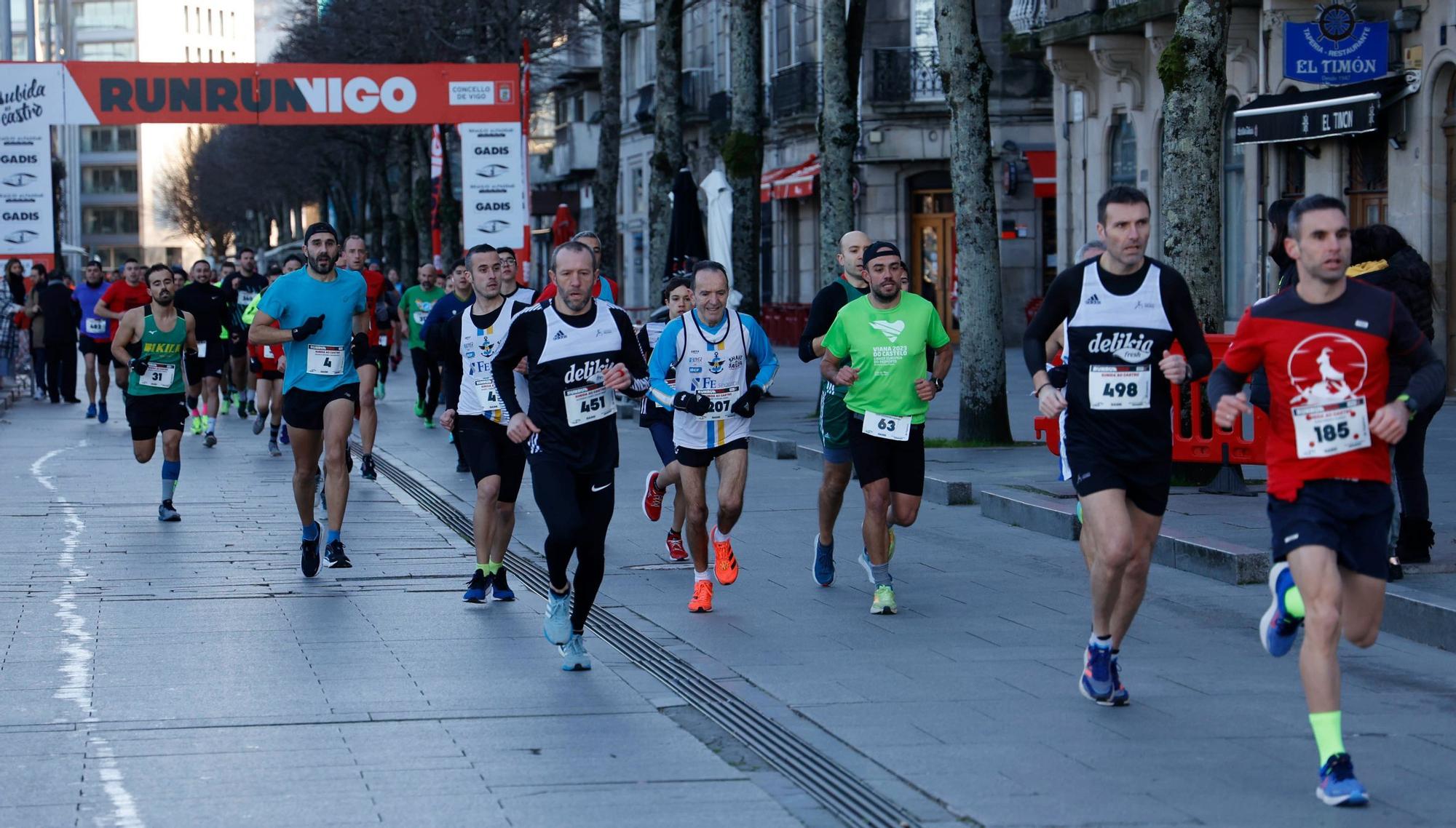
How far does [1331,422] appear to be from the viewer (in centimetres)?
608

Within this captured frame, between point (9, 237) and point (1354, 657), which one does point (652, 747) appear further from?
point (9, 237)

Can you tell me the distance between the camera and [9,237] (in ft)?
105

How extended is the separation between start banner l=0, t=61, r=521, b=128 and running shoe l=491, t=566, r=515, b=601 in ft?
77.3

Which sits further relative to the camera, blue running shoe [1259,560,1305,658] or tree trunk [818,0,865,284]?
tree trunk [818,0,865,284]

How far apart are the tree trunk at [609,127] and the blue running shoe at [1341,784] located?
1030 inches

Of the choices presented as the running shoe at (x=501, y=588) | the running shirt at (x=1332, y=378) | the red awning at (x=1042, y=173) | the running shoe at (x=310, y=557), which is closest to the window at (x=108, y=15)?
the red awning at (x=1042, y=173)

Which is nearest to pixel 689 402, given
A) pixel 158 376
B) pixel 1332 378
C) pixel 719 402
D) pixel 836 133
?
pixel 719 402

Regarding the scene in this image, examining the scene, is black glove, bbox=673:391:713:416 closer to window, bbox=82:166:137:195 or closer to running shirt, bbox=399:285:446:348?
running shirt, bbox=399:285:446:348

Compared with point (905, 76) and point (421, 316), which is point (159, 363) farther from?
point (905, 76)

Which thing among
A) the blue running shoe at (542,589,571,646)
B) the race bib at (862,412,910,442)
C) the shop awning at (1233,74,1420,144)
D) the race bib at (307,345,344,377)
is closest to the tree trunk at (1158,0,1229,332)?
the race bib at (862,412,910,442)

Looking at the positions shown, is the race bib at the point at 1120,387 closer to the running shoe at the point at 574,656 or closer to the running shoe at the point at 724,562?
the running shoe at the point at 574,656

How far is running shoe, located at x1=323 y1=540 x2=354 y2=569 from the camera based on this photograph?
11.3m

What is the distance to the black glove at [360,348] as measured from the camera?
443 inches

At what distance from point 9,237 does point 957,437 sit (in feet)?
62.8
